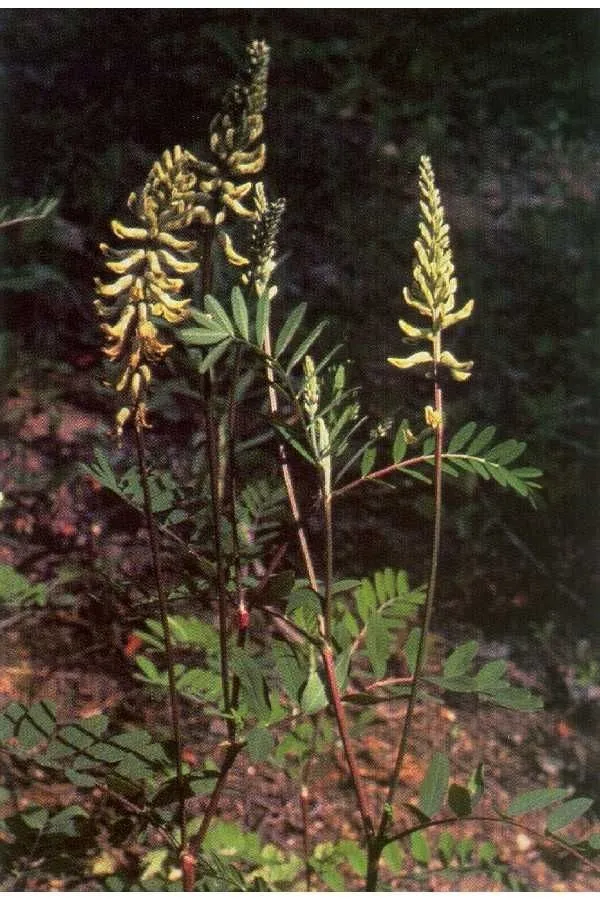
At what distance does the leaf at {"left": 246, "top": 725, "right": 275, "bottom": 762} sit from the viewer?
4.17 feet

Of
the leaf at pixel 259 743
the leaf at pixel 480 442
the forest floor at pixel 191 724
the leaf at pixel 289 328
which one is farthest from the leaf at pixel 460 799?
the forest floor at pixel 191 724

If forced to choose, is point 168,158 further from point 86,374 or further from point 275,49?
point 275,49

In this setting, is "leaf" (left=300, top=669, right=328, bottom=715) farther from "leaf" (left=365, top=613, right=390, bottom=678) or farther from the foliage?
"leaf" (left=365, top=613, right=390, bottom=678)

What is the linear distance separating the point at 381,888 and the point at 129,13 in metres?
2.87

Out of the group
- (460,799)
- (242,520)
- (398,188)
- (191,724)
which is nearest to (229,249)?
(242,520)

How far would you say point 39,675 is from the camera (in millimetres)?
2367

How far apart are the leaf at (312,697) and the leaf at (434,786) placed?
0.21 metres

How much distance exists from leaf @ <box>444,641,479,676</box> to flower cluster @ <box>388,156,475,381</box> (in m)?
0.43

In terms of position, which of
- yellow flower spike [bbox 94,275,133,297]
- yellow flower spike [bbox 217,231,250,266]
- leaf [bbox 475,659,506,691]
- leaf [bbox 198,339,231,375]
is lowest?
leaf [bbox 475,659,506,691]

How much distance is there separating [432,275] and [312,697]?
56 cm

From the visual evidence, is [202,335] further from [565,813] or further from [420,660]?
[565,813]

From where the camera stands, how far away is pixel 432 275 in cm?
118

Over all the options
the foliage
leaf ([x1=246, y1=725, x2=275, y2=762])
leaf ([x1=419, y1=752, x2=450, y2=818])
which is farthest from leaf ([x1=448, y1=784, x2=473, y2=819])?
leaf ([x1=246, y1=725, x2=275, y2=762])

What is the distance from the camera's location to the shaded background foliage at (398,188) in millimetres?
2840
